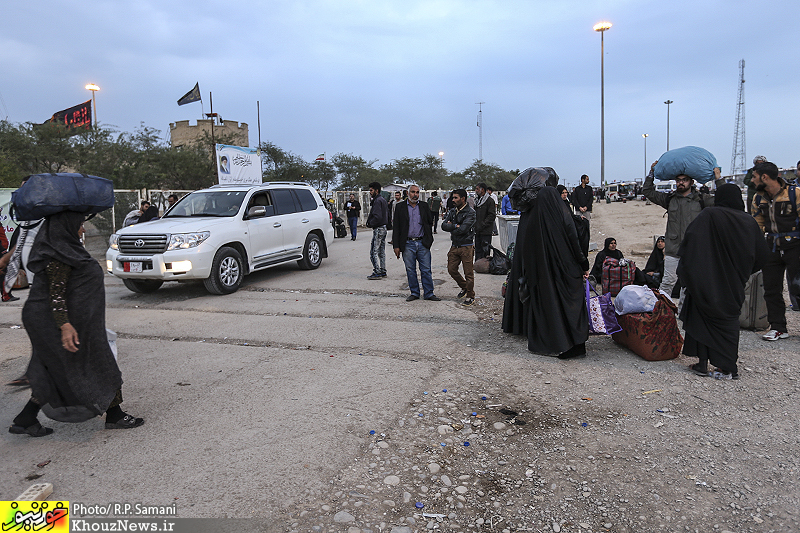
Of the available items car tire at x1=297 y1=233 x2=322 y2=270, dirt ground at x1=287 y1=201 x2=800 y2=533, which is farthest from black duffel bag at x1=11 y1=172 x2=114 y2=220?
car tire at x1=297 y1=233 x2=322 y2=270

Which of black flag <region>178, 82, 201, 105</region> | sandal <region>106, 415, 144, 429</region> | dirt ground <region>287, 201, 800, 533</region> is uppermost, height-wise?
black flag <region>178, 82, 201, 105</region>

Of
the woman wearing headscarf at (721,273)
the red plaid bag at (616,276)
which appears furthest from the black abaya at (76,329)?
the red plaid bag at (616,276)

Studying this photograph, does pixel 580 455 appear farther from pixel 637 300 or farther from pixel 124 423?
pixel 124 423

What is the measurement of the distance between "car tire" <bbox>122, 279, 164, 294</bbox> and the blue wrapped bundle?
27.6 feet

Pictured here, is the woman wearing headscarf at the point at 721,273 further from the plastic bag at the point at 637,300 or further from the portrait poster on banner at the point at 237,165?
the portrait poster on banner at the point at 237,165

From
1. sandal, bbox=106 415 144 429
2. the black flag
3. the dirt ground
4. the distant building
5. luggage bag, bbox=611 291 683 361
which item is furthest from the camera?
the distant building

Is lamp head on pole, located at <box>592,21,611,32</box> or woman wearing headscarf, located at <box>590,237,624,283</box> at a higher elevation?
lamp head on pole, located at <box>592,21,611,32</box>

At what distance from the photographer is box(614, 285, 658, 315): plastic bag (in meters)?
5.46

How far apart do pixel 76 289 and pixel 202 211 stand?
6.87 metres

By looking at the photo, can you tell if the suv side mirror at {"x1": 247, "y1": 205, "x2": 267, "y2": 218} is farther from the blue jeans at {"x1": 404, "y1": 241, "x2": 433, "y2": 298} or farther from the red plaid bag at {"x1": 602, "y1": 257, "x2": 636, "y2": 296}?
the red plaid bag at {"x1": 602, "y1": 257, "x2": 636, "y2": 296}

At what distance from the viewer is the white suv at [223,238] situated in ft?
28.6

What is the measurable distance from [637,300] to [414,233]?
3.82 meters

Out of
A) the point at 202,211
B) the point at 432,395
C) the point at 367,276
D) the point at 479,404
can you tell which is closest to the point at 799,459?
the point at 479,404

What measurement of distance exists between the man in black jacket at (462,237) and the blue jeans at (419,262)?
451 millimetres
